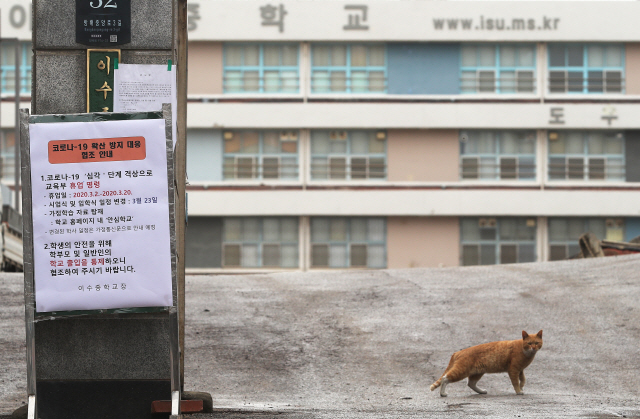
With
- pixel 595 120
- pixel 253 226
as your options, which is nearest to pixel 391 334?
pixel 253 226

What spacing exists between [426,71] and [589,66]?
24.9 ft

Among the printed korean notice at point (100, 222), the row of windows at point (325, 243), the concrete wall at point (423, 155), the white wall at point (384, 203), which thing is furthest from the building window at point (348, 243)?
the printed korean notice at point (100, 222)

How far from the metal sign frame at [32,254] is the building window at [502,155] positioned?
3317cm

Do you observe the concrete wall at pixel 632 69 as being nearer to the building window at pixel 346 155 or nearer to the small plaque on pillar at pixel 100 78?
the building window at pixel 346 155

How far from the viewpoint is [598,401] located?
920cm

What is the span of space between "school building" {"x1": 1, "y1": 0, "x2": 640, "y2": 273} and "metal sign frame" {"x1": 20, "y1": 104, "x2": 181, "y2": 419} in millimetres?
31518

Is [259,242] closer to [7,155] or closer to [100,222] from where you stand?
[7,155]

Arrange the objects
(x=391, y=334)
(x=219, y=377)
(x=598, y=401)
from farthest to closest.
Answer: (x=391, y=334) → (x=219, y=377) → (x=598, y=401)

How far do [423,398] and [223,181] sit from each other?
1150 inches

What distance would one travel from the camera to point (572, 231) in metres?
38.4

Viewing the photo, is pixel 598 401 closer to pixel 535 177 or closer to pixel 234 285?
pixel 234 285

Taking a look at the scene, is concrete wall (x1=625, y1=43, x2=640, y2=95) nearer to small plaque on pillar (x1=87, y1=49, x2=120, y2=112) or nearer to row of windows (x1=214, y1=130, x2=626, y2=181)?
row of windows (x1=214, y1=130, x2=626, y2=181)

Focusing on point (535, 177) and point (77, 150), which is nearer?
point (77, 150)

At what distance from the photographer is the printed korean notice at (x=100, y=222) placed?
594cm
